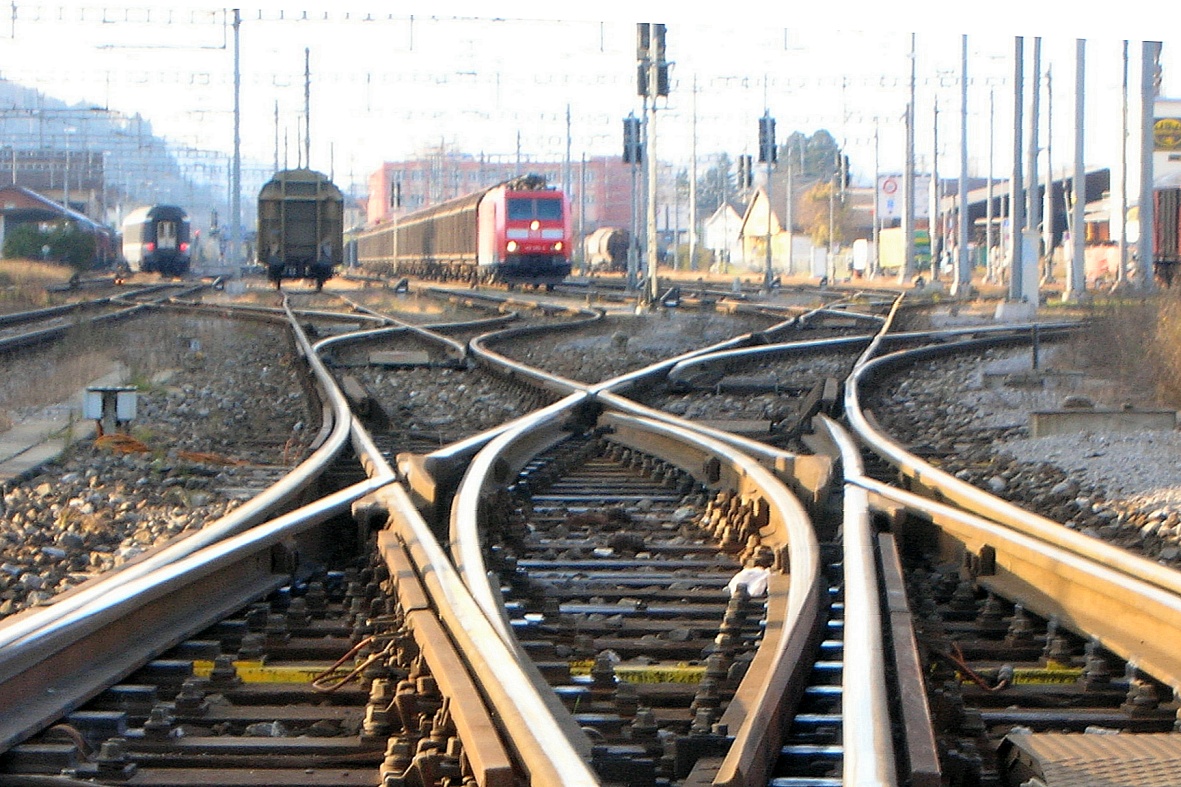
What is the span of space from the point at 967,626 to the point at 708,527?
1.83 m

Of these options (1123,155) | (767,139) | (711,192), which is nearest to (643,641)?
(1123,155)

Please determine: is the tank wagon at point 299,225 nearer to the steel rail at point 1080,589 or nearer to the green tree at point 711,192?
the steel rail at point 1080,589

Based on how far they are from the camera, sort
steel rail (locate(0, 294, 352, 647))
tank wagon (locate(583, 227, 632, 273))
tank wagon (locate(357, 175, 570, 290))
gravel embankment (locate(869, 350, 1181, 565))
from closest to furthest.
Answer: steel rail (locate(0, 294, 352, 647)) → gravel embankment (locate(869, 350, 1181, 565)) → tank wagon (locate(357, 175, 570, 290)) → tank wagon (locate(583, 227, 632, 273))

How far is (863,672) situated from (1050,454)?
564 cm

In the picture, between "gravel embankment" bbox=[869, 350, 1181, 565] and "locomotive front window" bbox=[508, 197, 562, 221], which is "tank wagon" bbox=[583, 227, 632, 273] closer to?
"locomotive front window" bbox=[508, 197, 562, 221]

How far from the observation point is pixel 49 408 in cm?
1139

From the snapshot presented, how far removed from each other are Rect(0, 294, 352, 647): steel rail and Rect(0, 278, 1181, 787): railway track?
24mm

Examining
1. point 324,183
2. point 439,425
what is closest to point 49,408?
point 439,425

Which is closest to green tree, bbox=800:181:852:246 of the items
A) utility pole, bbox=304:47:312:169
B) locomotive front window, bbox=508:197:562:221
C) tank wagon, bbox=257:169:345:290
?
utility pole, bbox=304:47:312:169

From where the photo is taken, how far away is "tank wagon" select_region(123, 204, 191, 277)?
5091cm

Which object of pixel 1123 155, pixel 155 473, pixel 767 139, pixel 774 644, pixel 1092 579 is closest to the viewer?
pixel 774 644

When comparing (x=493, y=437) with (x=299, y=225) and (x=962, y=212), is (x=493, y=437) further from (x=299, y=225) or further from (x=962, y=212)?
(x=962, y=212)

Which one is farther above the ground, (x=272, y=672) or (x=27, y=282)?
(x=27, y=282)

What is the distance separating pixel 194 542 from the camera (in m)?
5.20
